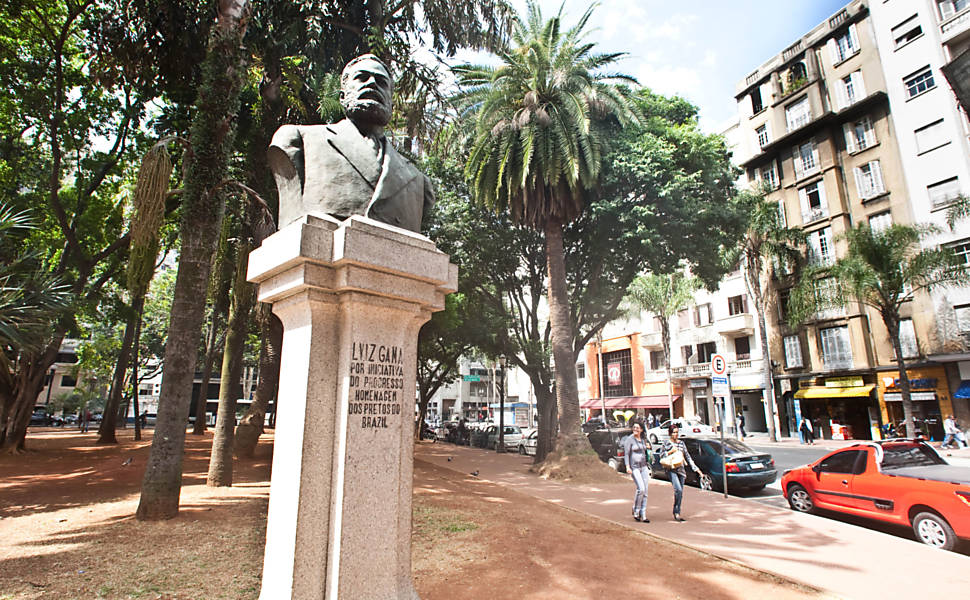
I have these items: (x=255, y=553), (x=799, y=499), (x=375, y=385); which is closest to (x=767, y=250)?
(x=799, y=499)

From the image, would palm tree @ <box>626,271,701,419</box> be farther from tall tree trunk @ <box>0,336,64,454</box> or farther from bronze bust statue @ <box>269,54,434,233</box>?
bronze bust statue @ <box>269,54,434,233</box>

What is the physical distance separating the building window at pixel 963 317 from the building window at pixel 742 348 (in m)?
12.3

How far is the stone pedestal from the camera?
336 cm

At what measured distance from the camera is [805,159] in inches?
1345

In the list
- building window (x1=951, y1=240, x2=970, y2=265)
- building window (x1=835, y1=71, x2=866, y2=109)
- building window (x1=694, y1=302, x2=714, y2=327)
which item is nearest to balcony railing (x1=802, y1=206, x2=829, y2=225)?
building window (x1=835, y1=71, x2=866, y2=109)

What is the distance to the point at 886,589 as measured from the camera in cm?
575

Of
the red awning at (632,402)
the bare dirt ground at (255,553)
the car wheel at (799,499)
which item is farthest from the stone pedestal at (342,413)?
the red awning at (632,402)

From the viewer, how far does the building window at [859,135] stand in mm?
30422

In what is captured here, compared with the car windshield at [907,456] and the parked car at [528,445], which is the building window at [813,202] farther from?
the car windshield at [907,456]

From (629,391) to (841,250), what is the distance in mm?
21165

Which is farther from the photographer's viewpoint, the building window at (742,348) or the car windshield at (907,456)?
the building window at (742,348)

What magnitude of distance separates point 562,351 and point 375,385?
42.6 feet

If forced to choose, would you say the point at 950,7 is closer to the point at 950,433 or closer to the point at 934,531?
the point at 950,433

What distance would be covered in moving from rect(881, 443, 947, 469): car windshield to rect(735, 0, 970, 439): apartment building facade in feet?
61.9
